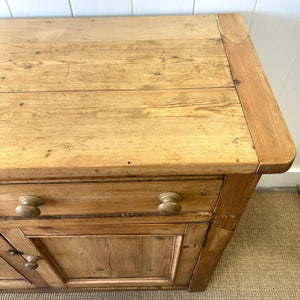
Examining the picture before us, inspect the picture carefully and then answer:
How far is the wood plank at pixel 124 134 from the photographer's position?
0.45 meters

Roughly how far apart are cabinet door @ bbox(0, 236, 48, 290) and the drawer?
0.69ft

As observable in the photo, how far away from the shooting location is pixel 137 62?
2.02 feet

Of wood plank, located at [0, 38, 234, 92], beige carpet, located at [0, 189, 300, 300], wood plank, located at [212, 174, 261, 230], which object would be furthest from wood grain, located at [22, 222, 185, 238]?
beige carpet, located at [0, 189, 300, 300]

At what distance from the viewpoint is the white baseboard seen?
1.30 metres

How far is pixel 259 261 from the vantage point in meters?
1.15

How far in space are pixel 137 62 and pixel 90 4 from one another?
0.88 feet

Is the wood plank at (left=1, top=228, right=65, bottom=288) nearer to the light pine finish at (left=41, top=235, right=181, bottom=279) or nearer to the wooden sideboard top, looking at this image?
the light pine finish at (left=41, top=235, right=181, bottom=279)

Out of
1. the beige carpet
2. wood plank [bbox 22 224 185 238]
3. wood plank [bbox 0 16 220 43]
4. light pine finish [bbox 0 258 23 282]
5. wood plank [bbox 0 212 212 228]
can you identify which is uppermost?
wood plank [bbox 0 16 220 43]

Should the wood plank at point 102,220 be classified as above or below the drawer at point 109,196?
below

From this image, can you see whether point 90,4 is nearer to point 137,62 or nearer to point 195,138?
point 137,62

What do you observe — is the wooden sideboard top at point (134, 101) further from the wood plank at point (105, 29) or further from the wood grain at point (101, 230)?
the wood grain at point (101, 230)

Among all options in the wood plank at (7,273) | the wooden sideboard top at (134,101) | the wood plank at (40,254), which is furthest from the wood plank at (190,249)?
the wood plank at (7,273)

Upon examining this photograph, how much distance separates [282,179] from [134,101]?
1.10m

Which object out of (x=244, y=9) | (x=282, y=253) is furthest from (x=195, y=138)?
(x=282, y=253)
